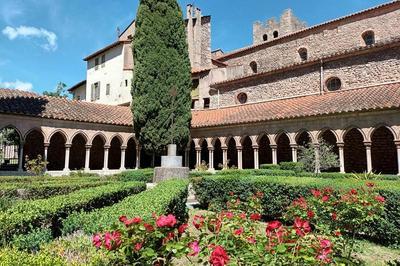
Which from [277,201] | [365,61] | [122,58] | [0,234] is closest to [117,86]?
[122,58]

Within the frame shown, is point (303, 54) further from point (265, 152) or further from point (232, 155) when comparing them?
point (232, 155)

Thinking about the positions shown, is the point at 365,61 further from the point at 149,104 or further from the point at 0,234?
the point at 0,234

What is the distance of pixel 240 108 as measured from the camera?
2442 cm

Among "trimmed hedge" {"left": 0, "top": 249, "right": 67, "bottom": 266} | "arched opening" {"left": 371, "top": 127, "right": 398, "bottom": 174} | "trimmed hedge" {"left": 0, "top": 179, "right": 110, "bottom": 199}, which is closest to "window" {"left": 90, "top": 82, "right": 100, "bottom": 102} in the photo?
"trimmed hedge" {"left": 0, "top": 179, "right": 110, "bottom": 199}

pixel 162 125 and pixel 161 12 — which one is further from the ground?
pixel 161 12

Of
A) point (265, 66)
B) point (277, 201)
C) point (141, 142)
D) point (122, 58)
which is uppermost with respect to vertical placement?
point (122, 58)

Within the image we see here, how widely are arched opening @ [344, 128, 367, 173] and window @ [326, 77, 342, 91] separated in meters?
3.50

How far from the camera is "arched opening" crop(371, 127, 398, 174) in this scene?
17.9m

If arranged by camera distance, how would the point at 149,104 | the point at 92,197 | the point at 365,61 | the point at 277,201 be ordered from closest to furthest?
the point at 92,197
the point at 277,201
the point at 365,61
the point at 149,104

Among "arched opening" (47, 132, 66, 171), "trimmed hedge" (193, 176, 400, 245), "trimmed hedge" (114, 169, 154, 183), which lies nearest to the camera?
"trimmed hedge" (193, 176, 400, 245)

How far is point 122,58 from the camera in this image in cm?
3253

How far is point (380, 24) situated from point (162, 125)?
16.6 m

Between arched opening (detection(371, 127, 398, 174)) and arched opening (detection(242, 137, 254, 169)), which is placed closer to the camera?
arched opening (detection(371, 127, 398, 174))

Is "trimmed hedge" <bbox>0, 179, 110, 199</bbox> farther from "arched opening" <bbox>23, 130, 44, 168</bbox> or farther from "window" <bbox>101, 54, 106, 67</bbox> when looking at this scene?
"window" <bbox>101, 54, 106, 67</bbox>
